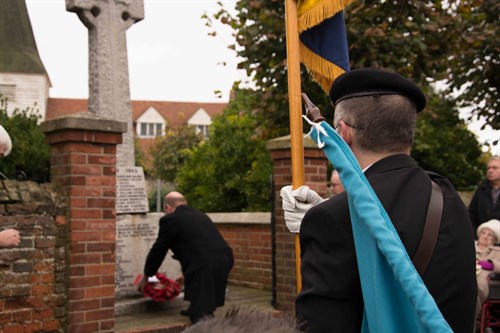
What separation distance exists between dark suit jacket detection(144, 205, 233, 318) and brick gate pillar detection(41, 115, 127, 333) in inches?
42.8

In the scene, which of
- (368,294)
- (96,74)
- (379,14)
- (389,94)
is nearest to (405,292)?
(368,294)

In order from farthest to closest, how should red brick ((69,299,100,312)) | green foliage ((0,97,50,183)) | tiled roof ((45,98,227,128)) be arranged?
tiled roof ((45,98,227,128)) → green foliage ((0,97,50,183)) → red brick ((69,299,100,312))

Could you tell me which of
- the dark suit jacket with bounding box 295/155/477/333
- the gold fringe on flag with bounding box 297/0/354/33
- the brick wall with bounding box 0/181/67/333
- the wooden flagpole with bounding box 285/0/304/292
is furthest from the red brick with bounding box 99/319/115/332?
the dark suit jacket with bounding box 295/155/477/333

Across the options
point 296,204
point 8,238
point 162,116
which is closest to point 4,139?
point 8,238

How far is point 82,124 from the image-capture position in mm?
5766

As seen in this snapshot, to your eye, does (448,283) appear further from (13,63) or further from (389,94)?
(13,63)

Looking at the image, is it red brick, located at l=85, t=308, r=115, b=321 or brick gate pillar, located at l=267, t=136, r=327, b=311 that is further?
brick gate pillar, located at l=267, t=136, r=327, b=311

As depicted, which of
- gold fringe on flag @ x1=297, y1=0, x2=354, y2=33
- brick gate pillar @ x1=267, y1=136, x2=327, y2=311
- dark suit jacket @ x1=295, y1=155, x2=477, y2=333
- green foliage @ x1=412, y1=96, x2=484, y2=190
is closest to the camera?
dark suit jacket @ x1=295, y1=155, x2=477, y2=333

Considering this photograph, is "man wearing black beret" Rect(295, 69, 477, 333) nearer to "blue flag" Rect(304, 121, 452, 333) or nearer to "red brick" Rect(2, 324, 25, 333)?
"blue flag" Rect(304, 121, 452, 333)

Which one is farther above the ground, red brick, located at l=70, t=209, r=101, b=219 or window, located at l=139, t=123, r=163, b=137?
window, located at l=139, t=123, r=163, b=137

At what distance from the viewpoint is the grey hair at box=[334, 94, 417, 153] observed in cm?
205

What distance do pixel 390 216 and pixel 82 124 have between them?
4261 millimetres

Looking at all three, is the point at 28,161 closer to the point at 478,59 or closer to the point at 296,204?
the point at 296,204

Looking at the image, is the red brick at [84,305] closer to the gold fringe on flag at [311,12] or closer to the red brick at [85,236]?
the red brick at [85,236]
